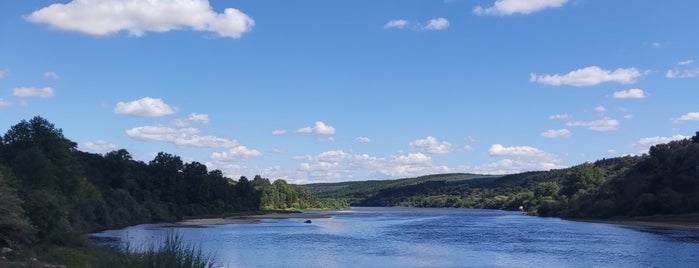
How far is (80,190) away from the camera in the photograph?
311ft

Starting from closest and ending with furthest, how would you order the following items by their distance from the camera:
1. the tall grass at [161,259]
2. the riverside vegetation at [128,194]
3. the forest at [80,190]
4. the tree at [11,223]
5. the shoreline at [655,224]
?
1. the tall grass at [161,259]
2. the tree at [11,223]
3. the riverside vegetation at [128,194]
4. the forest at [80,190]
5. the shoreline at [655,224]

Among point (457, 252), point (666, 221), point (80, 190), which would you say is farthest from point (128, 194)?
point (666, 221)

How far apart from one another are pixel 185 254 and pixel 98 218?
8569cm

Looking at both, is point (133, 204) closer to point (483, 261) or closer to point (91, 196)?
point (91, 196)

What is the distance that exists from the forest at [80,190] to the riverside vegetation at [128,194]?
0.09m

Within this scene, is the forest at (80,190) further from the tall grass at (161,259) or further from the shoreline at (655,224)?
the shoreline at (655,224)

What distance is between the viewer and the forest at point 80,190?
44.1 meters

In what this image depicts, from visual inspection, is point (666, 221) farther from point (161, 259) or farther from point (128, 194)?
point (161, 259)

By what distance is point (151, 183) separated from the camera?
159625 millimetres

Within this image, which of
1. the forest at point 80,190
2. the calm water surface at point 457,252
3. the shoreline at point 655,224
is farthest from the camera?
the shoreline at point 655,224

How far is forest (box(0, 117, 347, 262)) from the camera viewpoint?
44062mm

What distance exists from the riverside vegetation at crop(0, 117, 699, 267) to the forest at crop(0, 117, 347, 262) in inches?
3.7

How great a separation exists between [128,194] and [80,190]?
3013cm

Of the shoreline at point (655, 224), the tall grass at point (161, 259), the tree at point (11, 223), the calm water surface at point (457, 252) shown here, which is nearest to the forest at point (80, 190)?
the tree at point (11, 223)
